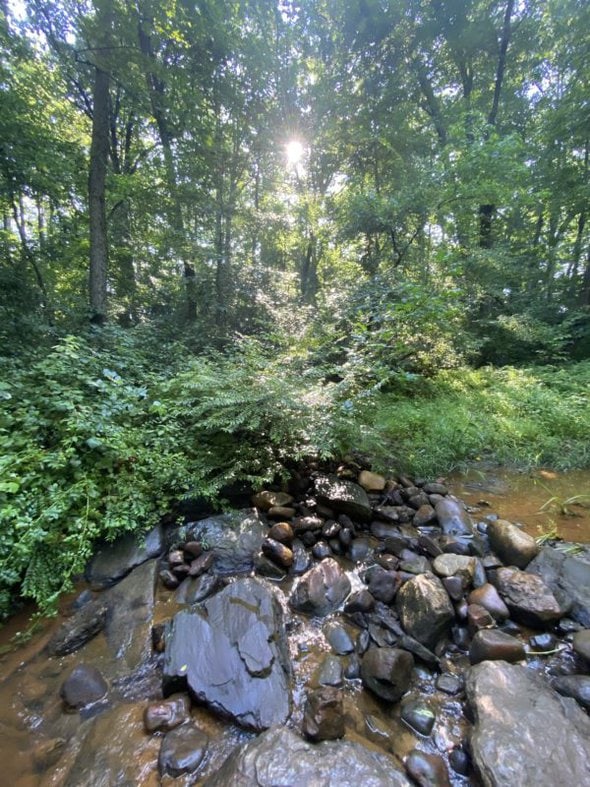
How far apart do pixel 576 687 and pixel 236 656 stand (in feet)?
6.36

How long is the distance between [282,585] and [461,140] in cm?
1058

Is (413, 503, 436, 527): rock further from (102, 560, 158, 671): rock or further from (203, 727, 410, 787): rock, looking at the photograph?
(102, 560, 158, 671): rock

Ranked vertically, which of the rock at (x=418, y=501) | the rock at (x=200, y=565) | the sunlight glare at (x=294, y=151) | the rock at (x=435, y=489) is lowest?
the rock at (x=200, y=565)

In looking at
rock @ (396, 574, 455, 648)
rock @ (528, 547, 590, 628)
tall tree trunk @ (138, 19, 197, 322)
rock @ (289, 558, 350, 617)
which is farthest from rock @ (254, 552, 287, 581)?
tall tree trunk @ (138, 19, 197, 322)

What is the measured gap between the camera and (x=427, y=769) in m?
1.56

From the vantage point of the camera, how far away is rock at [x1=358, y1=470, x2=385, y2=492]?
369cm

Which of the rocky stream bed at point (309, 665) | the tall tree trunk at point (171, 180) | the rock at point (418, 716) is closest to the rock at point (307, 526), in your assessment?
the rocky stream bed at point (309, 665)

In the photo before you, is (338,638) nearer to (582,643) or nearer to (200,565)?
(200,565)

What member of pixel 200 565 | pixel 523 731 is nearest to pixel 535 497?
pixel 523 731

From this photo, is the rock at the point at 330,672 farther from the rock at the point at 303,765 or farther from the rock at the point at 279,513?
the rock at the point at 279,513

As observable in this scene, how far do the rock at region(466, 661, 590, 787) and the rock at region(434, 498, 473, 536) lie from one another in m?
1.33

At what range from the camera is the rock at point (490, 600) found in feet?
7.60

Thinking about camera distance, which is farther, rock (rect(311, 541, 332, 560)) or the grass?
the grass

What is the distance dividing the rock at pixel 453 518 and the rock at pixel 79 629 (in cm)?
299
